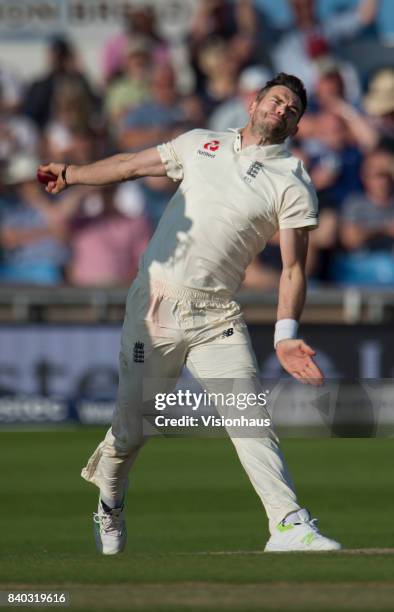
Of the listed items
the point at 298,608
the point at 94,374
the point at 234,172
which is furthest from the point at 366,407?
the point at 94,374

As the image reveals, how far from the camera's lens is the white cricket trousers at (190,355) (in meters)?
7.11

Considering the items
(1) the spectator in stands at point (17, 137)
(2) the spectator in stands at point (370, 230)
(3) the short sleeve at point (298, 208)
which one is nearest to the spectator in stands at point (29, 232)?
(1) the spectator in stands at point (17, 137)

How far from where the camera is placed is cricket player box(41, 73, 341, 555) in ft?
23.0

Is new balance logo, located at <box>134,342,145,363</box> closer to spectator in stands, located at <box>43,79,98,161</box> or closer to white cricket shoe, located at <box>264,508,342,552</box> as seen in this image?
white cricket shoe, located at <box>264,508,342,552</box>

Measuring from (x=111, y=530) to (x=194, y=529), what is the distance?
231cm

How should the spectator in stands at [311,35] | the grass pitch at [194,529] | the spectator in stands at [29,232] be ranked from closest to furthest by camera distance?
the grass pitch at [194,529], the spectator in stands at [29,232], the spectator in stands at [311,35]

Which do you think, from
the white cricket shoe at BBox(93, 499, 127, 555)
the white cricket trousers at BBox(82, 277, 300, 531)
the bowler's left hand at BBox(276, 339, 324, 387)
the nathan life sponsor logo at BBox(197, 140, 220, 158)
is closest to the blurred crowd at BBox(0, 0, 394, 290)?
the white cricket shoe at BBox(93, 499, 127, 555)

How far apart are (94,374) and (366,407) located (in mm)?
11038

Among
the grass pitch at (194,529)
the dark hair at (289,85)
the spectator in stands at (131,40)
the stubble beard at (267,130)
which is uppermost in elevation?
the spectator in stands at (131,40)

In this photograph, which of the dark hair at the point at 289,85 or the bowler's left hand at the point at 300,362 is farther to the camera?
the dark hair at the point at 289,85

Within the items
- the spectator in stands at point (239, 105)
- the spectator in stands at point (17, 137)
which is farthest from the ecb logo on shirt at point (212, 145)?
the spectator in stands at point (17, 137)

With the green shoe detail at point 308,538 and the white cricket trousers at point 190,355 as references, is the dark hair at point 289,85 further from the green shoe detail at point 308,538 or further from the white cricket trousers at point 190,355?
the green shoe detail at point 308,538

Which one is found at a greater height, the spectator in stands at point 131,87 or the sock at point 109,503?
the spectator in stands at point 131,87

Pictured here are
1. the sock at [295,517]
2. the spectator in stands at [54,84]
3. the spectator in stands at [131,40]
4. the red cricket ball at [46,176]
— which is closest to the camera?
the sock at [295,517]
